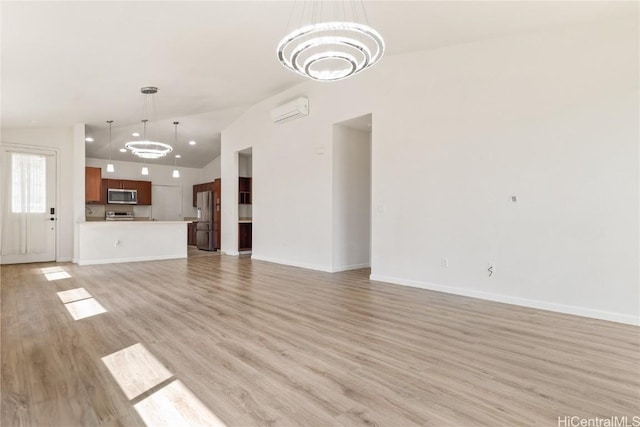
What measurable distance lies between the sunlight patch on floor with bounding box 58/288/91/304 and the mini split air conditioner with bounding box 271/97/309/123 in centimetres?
449

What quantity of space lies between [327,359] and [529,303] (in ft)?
8.83

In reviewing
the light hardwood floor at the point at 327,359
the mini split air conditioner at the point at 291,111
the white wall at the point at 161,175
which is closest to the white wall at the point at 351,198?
the mini split air conditioner at the point at 291,111

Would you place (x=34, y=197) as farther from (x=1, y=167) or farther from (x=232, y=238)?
(x=232, y=238)

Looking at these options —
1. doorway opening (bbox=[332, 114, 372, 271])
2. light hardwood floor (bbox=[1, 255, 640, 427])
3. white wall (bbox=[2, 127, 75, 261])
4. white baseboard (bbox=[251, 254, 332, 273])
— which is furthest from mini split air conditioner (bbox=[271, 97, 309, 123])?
white wall (bbox=[2, 127, 75, 261])

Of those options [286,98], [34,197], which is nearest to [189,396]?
[286,98]

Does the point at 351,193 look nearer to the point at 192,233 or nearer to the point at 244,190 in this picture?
the point at 244,190

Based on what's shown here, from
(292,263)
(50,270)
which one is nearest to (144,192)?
(50,270)

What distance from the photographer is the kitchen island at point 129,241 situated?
23.7 ft

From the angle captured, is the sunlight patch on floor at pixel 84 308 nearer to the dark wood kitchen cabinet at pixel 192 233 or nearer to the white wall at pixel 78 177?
the white wall at pixel 78 177

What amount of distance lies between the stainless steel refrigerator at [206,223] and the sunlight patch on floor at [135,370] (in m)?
7.81

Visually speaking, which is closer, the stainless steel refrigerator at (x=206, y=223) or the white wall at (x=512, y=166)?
the white wall at (x=512, y=166)

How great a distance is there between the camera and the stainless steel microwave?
406 inches

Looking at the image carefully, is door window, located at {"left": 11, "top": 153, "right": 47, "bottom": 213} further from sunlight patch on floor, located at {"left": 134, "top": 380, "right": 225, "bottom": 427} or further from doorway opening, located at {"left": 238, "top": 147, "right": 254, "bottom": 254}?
sunlight patch on floor, located at {"left": 134, "top": 380, "right": 225, "bottom": 427}

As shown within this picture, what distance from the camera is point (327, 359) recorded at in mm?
2469
